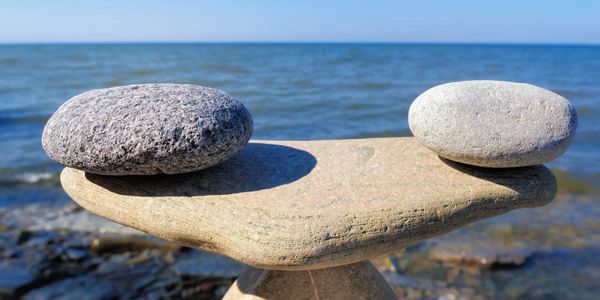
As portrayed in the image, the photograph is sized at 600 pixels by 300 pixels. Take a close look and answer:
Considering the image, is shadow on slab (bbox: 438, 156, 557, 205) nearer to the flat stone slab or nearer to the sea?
the flat stone slab

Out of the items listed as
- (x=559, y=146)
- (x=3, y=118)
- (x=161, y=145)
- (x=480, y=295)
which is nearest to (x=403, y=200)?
(x=559, y=146)

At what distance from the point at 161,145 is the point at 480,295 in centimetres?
242

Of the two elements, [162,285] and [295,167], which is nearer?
[295,167]

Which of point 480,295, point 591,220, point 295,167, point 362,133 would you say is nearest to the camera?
point 295,167

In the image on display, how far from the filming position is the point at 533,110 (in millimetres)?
1779

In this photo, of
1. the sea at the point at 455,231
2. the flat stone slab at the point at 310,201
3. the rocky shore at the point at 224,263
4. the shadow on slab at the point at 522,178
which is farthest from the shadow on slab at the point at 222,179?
the sea at the point at 455,231

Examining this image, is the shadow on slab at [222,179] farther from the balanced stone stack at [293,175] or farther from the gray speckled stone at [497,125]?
the gray speckled stone at [497,125]

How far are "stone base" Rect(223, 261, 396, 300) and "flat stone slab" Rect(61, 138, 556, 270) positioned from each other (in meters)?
0.42

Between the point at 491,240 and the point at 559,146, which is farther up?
the point at 559,146

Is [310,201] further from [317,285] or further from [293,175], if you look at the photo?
[317,285]

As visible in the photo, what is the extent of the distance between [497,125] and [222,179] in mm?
1020

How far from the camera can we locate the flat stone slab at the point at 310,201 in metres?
1.56

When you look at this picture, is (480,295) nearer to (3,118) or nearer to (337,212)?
(337,212)

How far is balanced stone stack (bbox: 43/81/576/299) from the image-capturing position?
5.24 ft
